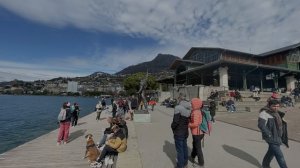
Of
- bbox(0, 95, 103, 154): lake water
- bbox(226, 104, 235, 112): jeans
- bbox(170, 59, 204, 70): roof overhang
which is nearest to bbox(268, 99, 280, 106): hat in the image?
bbox(0, 95, 103, 154): lake water

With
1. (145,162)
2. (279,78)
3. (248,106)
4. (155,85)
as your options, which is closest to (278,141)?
(145,162)

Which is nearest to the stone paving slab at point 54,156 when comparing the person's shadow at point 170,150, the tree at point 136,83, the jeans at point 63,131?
the jeans at point 63,131

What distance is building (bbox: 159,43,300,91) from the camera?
3734 centimetres

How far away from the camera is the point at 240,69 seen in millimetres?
37281

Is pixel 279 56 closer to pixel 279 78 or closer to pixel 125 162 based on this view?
pixel 279 78

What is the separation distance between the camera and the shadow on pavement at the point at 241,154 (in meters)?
6.98

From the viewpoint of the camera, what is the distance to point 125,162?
23.2ft

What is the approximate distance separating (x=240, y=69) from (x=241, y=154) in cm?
3142

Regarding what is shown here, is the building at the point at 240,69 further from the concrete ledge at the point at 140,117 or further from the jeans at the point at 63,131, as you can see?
the jeans at the point at 63,131

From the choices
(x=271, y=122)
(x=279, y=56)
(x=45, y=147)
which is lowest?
(x=45, y=147)

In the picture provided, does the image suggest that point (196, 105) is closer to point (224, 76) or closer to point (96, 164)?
point (96, 164)

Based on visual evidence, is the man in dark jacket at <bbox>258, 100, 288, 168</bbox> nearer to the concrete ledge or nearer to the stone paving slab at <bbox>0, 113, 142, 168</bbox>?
the stone paving slab at <bbox>0, 113, 142, 168</bbox>

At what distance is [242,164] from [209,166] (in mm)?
884

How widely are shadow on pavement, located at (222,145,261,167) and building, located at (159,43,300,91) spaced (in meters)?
25.1
